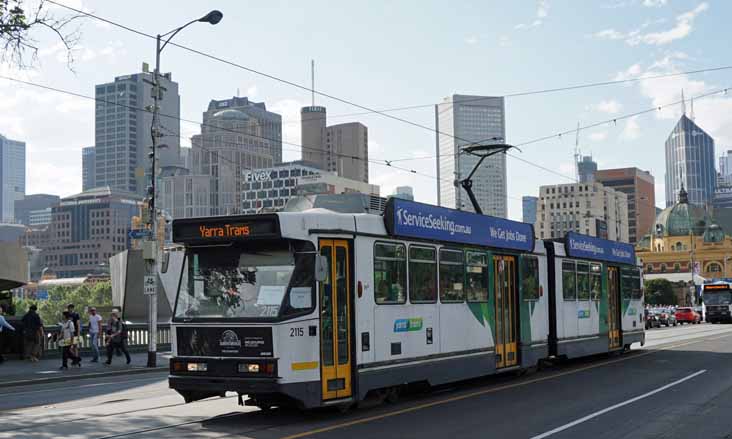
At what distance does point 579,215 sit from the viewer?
547 feet

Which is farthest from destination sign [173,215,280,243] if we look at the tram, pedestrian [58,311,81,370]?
pedestrian [58,311,81,370]

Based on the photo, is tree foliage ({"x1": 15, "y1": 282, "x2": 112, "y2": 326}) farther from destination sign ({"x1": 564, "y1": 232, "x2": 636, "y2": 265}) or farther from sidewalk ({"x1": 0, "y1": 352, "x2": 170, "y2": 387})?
destination sign ({"x1": 564, "y1": 232, "x2": 636, "y2": 265})

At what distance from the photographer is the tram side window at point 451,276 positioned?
1568cm

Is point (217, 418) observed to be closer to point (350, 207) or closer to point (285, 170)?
point (350, 207)

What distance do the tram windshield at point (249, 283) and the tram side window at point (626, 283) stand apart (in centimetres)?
1582

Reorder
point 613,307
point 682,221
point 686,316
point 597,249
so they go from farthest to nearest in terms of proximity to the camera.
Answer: point 682,221
point 686,316
point 613,307
point 597,249

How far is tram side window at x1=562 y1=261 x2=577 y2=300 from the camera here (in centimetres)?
2156

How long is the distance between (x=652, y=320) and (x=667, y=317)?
14.0 feet

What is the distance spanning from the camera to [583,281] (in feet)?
75.5

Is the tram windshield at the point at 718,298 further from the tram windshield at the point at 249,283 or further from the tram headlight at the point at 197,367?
the tram headlight at the point at 197,367

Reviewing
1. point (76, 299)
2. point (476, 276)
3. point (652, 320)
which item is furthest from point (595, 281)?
point (76, 299)

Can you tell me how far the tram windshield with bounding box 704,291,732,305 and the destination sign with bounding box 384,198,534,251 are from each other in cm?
5030

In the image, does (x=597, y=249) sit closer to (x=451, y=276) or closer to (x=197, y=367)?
(x=451, y=276)

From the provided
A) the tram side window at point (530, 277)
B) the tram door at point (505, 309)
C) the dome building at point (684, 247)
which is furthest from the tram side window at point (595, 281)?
the dome building at point (684, 247)
